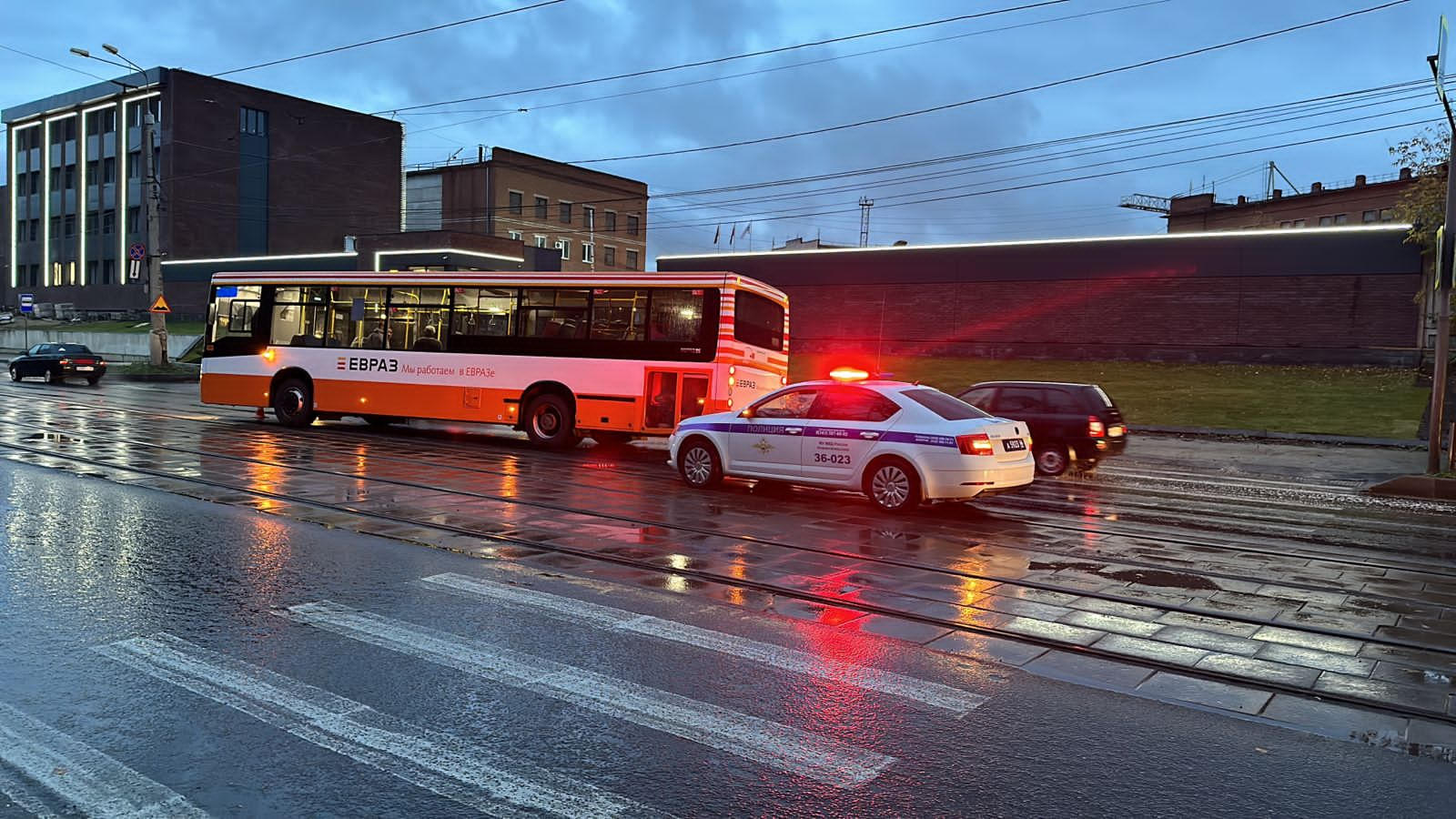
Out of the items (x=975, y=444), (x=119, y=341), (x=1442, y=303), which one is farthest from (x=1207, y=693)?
(x=119, y=341)

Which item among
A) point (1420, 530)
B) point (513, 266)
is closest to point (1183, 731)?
point (1420, 530)

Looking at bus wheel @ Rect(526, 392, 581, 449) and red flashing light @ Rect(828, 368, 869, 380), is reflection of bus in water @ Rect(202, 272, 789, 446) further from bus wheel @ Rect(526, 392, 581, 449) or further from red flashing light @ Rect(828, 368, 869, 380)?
red flashing light @ Rect(828, 368, 869, 380)

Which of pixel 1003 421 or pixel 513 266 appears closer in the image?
pixel 1003 421

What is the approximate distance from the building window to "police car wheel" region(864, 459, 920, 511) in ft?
205

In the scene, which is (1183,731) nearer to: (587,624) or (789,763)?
(789,763)

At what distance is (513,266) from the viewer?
55.5 metres

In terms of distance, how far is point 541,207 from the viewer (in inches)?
2672

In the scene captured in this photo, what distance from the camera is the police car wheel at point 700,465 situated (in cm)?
1275

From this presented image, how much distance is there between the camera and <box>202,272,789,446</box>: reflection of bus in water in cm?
1650

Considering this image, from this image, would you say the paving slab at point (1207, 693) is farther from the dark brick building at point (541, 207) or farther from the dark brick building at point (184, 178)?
the dark brick building at point (184, 178)

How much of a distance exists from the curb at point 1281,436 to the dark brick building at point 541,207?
136ft

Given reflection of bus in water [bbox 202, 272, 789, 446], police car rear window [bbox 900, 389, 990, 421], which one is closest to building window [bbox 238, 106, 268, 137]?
reflection of bus in water [bbox 202, 272, 789, 446]

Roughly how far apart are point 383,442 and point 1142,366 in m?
29.4

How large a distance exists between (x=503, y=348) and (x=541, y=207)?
52.4m
